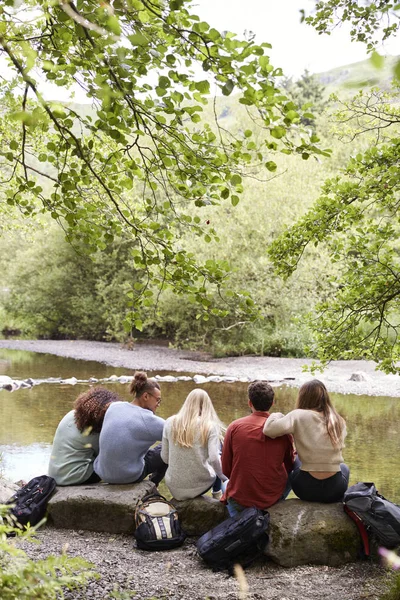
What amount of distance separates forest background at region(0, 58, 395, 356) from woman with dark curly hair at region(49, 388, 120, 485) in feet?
30.7

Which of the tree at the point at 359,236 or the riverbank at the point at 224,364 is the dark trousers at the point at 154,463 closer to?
the tree at the point at 359,236

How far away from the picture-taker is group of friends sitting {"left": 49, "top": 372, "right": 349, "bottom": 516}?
16.3ft

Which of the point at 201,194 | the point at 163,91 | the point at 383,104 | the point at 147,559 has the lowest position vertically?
the point at 147,559

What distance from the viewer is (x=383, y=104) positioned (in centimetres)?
657

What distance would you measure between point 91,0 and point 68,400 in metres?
11.9

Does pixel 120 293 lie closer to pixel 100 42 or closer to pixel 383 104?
pixel 383 104

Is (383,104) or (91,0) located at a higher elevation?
(383,104)

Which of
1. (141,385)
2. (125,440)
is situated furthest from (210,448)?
(141,385)

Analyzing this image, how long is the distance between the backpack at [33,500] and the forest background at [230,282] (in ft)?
32.0

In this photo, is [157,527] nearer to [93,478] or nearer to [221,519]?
[221,519]

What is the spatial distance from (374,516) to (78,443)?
2.89 meters

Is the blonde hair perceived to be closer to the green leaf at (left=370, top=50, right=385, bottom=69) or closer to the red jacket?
the red jacket

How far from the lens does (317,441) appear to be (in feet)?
16.2

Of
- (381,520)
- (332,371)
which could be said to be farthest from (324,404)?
(332,371)
